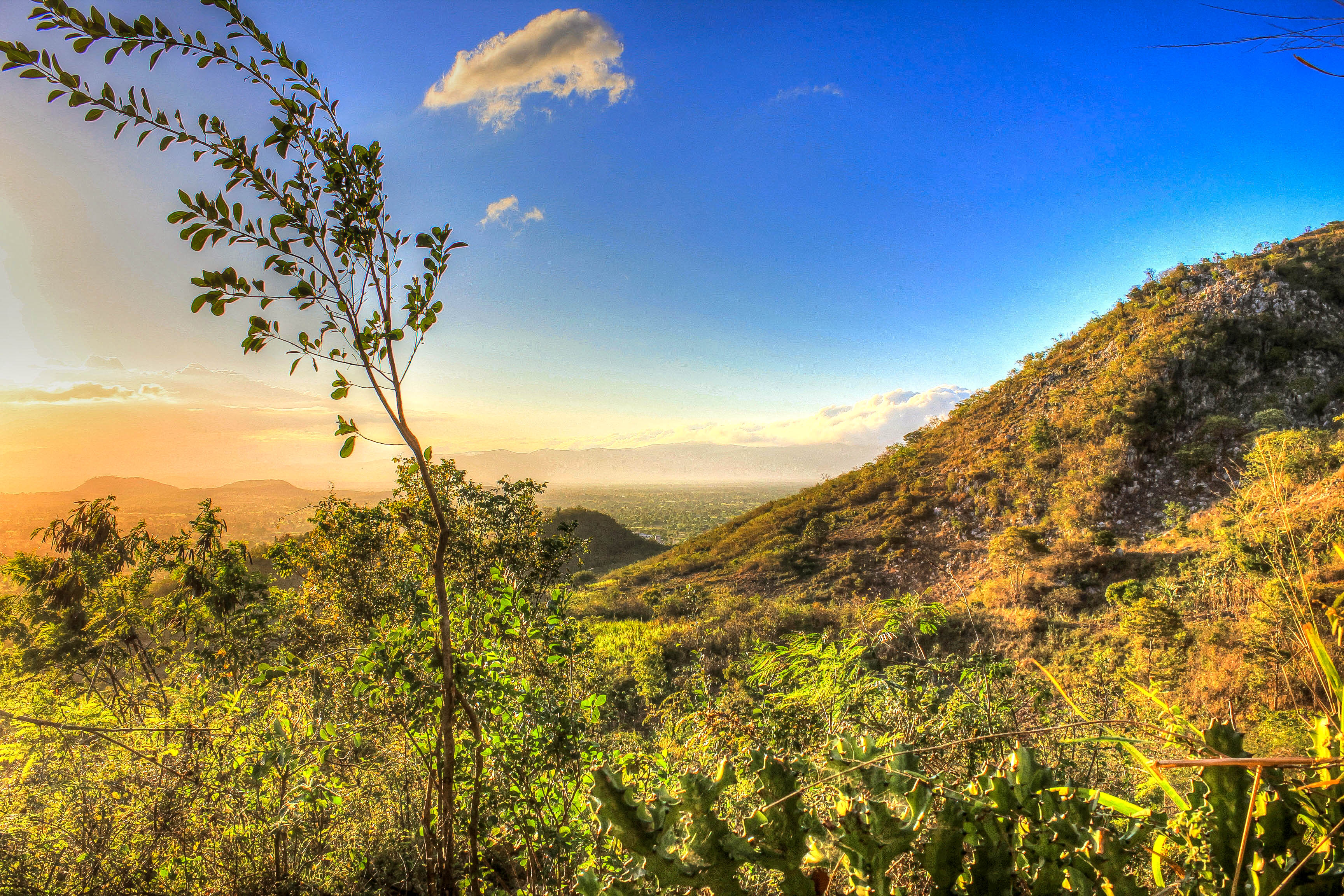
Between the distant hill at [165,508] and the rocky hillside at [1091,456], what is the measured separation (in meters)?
9.83

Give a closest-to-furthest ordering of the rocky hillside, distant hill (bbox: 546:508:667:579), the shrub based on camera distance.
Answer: the shrub → the rocky hillside → distant hill (bbox: 546:508:667:579)

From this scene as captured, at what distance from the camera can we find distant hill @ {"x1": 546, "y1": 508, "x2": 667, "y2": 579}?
3194 centimetres

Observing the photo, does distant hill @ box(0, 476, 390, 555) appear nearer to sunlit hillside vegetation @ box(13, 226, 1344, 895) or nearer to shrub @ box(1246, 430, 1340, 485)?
sunlit hillside vegetation @ box(13, 226, 1344, 895)

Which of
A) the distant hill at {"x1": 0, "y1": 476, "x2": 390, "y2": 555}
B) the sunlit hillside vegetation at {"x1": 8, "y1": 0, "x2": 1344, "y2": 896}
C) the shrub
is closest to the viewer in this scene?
the sunlit hillside vegetation at {"x1": 8, "y1": 0, "x2": 1344, "y2": 896}

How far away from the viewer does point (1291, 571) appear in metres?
8.52

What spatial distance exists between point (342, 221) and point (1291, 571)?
533 inches

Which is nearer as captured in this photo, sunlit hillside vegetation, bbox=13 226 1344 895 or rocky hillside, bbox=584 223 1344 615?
sunlit hillside vegetation, bbox=13 226 1344 895

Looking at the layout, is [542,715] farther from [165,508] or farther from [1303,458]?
[165,508]

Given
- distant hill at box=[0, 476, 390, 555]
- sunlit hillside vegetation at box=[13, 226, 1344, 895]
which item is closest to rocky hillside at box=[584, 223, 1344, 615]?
sunlit hillside vegetation at box=[13, 226, 1344, 895]

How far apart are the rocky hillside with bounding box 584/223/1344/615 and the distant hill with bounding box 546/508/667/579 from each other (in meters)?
8.57

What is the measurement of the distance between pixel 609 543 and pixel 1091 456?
89.1ft

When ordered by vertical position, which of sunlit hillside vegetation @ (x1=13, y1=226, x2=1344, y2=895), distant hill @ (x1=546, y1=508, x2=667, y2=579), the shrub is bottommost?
distant hill @ (x1=546, y1=508, x2=667, y2=579)

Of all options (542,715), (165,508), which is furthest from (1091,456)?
(165,508)

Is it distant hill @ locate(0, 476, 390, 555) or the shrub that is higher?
the shrub
